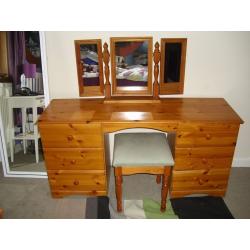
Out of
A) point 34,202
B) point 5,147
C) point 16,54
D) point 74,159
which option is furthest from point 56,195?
point 16,54

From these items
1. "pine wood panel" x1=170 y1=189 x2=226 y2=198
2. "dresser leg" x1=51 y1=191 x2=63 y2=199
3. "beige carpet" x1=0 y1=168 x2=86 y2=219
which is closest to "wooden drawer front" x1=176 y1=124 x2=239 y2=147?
"pine wood panel" x1=170 y1=189 x2=226 y2=198

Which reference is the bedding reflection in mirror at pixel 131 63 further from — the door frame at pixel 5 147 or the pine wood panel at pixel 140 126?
the door frame at pixel 5 147

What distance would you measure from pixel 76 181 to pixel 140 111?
0.87 metres

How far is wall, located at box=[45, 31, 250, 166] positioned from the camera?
7.65 ft

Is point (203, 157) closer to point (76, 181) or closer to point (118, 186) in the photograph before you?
point (118, 186)

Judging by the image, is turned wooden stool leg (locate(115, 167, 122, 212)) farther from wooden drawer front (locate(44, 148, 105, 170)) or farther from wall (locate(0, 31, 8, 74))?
wall (locate(0, 31, 8, 74))

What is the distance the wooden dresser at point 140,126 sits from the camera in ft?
6.79

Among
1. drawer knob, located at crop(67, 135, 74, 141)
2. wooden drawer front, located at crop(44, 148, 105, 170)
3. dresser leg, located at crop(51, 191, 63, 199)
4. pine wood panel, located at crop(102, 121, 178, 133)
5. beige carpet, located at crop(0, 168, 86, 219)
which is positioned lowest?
beige carpet, located at crop(0, 168, 86, 219)

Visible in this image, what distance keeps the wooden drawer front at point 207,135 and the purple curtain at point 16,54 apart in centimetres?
155

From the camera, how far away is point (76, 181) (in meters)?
2.35

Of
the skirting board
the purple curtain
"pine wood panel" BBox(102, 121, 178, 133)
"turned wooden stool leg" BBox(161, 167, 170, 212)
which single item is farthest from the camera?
the skirting board

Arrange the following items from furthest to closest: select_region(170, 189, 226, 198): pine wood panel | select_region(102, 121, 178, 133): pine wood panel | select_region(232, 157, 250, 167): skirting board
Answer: select_region(232, 157, 250, 167): skirting board
select_region(170, 189, 226, 198): pine wood panel
select_region(102, 121, 178, 133): pine wood panel

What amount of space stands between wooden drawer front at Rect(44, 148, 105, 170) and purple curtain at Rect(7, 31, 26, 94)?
2.53 feet
